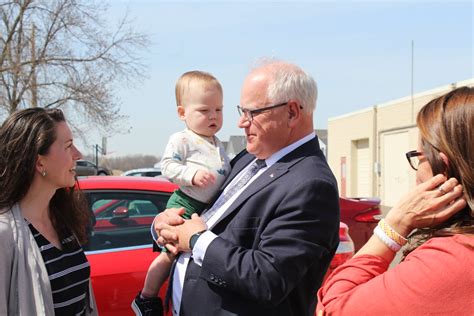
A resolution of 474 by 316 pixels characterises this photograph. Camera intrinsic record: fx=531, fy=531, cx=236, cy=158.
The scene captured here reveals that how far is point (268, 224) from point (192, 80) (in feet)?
3.74

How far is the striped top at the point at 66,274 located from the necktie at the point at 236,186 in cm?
63

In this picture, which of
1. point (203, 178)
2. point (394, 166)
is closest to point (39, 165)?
point (203, 178)

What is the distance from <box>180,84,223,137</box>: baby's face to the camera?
9.66 feet

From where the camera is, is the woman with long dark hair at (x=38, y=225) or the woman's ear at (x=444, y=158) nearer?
the woman's ear at (x=444, y=158)

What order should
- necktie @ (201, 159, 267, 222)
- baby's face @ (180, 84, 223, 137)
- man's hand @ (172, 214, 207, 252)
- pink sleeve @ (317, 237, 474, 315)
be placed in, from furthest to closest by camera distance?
baby's face @ (180, 84, 223, 137) < necktie @ (201, 159, 267, 222) < man's hand @ (172, 214, 207, 252) < pink sleeve @ (317, 237, 474, 315)

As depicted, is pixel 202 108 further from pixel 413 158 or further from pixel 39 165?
pixel 413 158

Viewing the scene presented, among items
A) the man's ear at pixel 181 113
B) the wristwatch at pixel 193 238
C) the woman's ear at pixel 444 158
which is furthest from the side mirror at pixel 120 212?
the woman's ear at pixel 444 158

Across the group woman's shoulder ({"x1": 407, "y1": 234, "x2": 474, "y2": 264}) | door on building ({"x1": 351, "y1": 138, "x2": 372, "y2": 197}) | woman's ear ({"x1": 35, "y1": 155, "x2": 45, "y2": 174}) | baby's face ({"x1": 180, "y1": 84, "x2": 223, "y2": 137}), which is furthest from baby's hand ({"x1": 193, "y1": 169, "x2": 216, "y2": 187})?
door on building ({"x1": 351, "y1": 138, "x2": 372, "y2": 197})

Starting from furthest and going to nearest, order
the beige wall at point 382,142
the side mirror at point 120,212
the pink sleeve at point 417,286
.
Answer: the beige wall at point 382,142 → the side mirror at point 120,212 → the pink sleeve at point 417,286

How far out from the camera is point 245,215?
224cm

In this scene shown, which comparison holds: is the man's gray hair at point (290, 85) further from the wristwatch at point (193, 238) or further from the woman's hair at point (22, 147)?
the woman's hair at point (22, 147)

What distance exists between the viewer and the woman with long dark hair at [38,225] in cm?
215

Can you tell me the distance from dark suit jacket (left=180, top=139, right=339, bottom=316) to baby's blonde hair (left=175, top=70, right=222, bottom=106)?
83 cm

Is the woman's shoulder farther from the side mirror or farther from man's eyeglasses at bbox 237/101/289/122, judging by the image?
the side mirror
